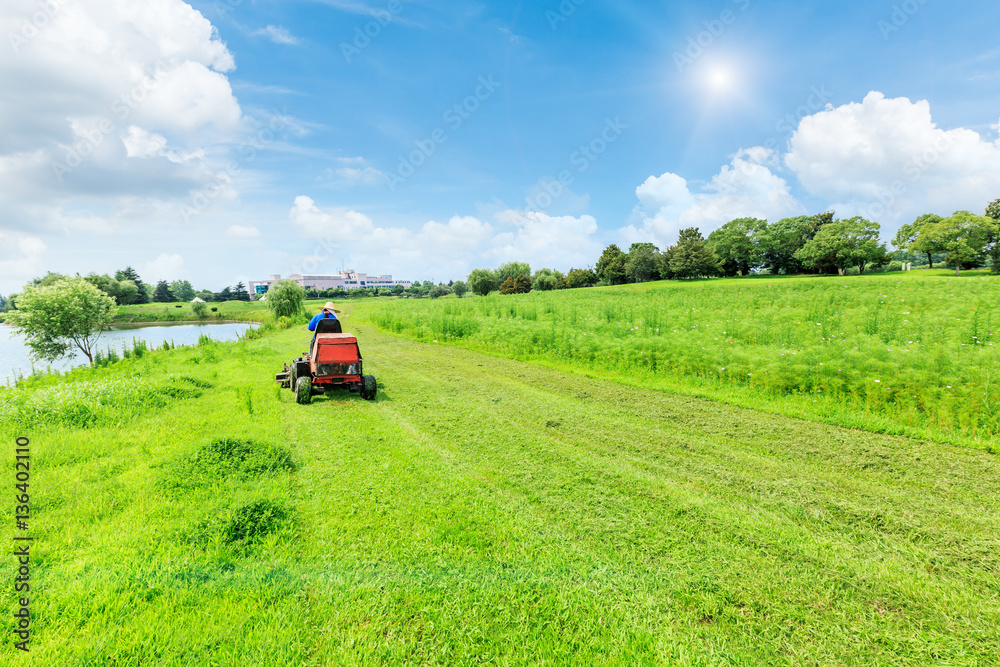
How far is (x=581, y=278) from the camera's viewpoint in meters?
83.4

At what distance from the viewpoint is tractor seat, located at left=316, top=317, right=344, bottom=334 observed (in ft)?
34.6

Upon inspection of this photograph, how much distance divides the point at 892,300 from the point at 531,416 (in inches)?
792

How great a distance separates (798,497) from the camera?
4.86 meters

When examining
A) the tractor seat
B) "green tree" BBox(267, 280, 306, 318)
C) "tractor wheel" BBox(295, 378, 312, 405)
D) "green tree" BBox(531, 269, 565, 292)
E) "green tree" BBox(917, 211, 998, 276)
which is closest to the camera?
"tractor wheel" BBox(295, 378, 312, 405)

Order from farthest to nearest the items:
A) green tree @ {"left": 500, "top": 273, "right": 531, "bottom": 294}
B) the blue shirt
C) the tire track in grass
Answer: green tree @ {"left": 500, "top": 273, "right": 531, "bottom": 294}
the blue shirt
the tire track in grass

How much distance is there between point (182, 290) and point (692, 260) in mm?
146554

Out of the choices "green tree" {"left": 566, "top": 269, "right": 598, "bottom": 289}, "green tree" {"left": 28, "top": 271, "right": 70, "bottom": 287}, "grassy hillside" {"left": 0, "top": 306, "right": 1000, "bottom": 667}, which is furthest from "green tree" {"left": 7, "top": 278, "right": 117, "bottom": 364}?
"green tree" {"left": 566, "top": 269, "right": 598, "bottom": 289}

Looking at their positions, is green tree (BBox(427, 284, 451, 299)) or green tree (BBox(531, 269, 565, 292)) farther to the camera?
green tree (BBox(427, 284, 451, 299))

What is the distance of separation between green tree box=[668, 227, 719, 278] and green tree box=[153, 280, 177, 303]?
434ft

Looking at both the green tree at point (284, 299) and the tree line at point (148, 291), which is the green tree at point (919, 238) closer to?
the green tree at point (284, 299)

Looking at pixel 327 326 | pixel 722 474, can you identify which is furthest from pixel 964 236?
pixel 327 326

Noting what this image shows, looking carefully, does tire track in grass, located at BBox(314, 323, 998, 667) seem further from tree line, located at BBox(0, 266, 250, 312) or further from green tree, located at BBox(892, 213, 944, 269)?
tree line, located at BBox(0, 266, 250, 312)

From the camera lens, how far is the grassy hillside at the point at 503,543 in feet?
9.66

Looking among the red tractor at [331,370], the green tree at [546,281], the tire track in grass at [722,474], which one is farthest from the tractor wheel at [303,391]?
the green tree at [546,281]
